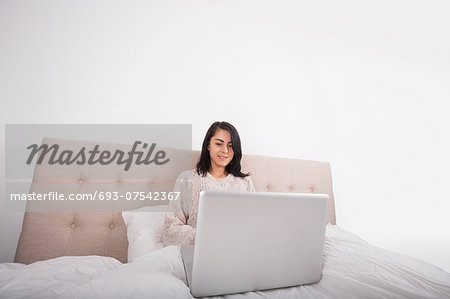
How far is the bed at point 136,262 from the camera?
1.70 feet

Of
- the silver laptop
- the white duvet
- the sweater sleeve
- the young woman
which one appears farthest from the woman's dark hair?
the silver laptop

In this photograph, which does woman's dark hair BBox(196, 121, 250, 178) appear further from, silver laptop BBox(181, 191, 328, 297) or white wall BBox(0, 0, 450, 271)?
silver laptop BBox(181, 191, 328, 297)

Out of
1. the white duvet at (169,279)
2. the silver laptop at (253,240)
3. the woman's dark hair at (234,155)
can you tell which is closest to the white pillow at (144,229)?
the white duvet at (169,279)

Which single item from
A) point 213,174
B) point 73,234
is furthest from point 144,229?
point 213,174

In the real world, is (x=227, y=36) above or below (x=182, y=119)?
above

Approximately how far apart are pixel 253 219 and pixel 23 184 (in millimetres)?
1316

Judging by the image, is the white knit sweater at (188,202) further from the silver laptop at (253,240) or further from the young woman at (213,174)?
the silver laptop at (253,240)

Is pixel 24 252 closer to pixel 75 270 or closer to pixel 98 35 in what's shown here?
pixel 75 270

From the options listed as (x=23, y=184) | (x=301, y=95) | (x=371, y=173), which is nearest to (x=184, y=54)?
(x=301, y=95)

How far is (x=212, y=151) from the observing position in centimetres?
132

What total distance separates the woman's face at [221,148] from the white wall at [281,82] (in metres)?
0.25

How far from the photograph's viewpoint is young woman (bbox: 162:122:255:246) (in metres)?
1.14

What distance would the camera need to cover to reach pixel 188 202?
1.16 meters

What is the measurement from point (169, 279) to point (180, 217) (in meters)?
0.55
